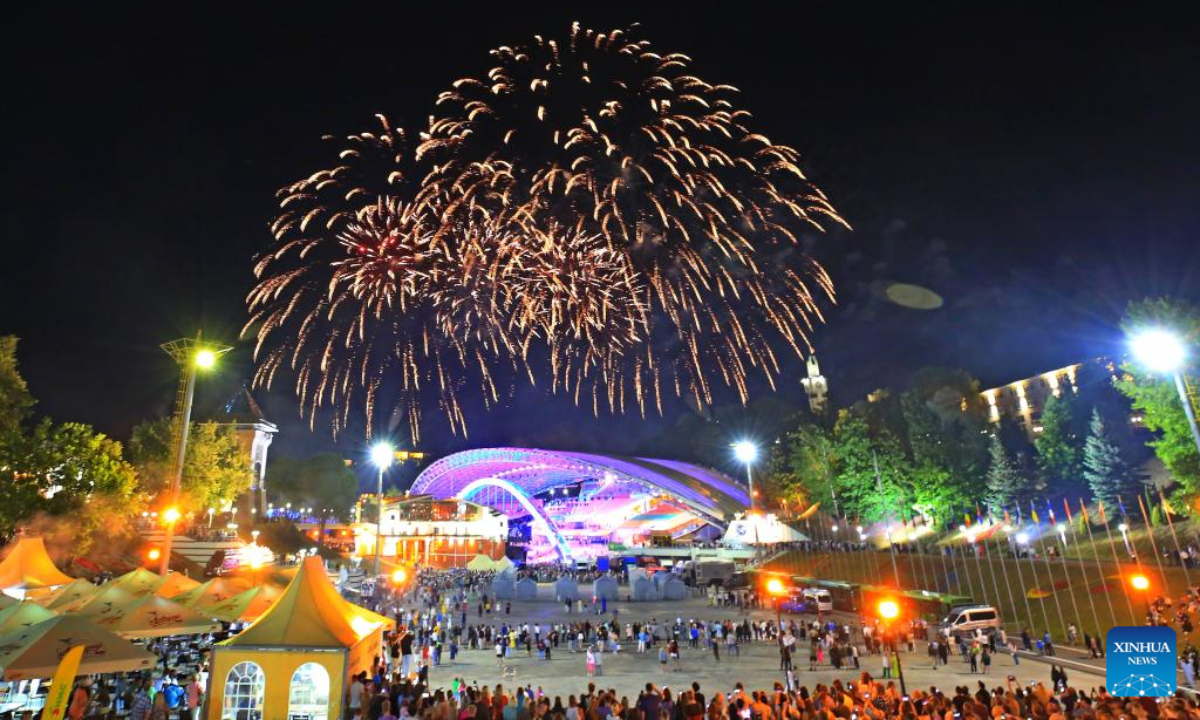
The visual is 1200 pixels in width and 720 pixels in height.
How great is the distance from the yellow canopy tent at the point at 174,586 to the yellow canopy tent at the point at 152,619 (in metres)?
2.71

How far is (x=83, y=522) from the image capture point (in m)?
31.6

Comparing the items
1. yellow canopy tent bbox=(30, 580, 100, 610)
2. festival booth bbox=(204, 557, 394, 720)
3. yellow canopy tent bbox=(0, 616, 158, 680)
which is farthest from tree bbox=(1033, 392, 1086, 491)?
yellow canopy tent bbox=(30, 580, 100, 610)

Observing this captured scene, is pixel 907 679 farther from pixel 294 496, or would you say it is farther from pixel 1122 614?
pixel 294 496

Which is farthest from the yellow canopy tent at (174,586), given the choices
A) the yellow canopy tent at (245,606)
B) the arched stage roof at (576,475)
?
the arched stage roof at (576,475)

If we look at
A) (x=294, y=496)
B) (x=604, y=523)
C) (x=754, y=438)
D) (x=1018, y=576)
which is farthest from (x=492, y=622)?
(x=754, y=438)

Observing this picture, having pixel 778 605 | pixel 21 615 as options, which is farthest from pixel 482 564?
pixel 21 615

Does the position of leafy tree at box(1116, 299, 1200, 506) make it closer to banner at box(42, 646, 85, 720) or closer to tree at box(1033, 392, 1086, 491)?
tree at box(1033, 392, 1086, 491)

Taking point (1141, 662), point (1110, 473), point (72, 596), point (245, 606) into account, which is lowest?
point (1141, 662)

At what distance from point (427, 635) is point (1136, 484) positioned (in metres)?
48.7

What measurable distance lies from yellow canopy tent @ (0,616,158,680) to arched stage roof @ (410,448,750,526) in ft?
206

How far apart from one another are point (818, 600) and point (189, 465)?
44.4 m

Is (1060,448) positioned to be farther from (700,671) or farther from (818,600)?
(700,671)

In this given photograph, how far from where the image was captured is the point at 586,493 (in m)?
89.8

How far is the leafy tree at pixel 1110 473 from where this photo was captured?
44812 millimetres
